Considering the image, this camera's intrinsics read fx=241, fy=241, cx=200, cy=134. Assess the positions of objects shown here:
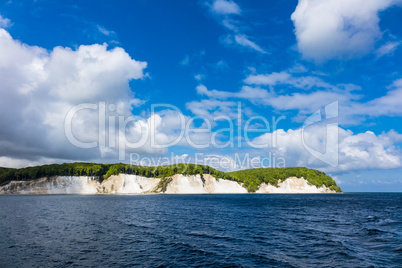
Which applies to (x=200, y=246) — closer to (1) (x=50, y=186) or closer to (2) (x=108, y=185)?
(2) (x=108, y=185)

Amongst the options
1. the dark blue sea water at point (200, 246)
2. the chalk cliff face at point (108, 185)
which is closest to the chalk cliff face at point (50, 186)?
the chalk cliff face at point (108, 185)

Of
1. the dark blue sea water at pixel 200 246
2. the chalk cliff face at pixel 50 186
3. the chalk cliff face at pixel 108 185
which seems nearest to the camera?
the dark blue sea water at pixel 200 246

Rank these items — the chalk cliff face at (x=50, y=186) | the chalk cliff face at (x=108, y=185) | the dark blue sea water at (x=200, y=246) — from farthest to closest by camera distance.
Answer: the chalk cliff face at (x=108, y=185) < the chalk cliff face at (x=50, y=186) < the dark blue sea water at (x=200, y=246)

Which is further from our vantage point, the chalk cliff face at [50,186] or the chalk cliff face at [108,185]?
Result: the chalk cliff face at [108,185]

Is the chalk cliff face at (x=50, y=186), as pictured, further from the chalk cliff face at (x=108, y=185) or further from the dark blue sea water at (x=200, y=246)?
the dark blue sea water at (x=200, y=246)

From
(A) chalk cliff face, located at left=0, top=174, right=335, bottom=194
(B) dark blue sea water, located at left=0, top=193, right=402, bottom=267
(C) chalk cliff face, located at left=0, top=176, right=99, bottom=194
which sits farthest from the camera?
(A) chalk cliff face, located at left=0, top=174, right=335, bottom=194

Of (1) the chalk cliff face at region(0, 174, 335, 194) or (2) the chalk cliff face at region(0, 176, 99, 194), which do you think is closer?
(2) the chalk cliff face at region(0, 176, 99, 194)

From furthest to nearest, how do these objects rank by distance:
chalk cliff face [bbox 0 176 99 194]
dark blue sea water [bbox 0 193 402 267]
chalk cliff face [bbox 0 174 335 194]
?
chalk cliff face [bbox 0 174 335 194]
chalk cliff face [bbox 0 176 99 194]
dark blue sea water [bbox 0 193 402 267]

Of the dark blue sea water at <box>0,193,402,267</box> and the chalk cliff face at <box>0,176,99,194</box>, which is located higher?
the dark blue sea water at <box>0,193,402,267</box>

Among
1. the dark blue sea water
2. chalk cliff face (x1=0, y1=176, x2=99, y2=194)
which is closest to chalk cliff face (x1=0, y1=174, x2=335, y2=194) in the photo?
chalk cliff face (x1=0, y1=176, x2=99, y2=194)

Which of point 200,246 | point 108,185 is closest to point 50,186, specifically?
point 108,185

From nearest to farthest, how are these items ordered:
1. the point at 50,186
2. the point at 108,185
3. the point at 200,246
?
the point at 200,246, the point at 50,186, the point at 108,185

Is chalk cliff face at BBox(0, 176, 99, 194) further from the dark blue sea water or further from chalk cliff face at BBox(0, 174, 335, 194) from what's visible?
the dark blue sea water

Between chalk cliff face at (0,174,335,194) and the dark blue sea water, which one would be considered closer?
the dark blue sea water
